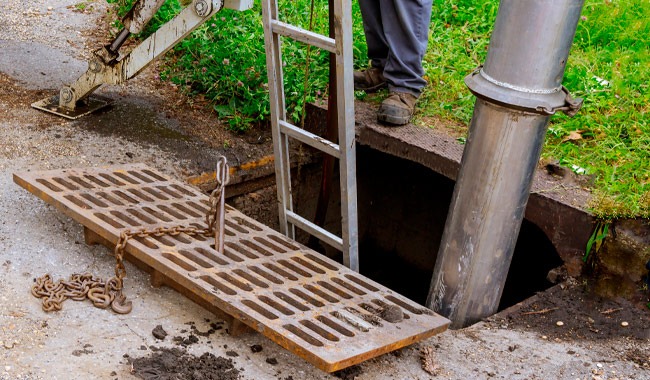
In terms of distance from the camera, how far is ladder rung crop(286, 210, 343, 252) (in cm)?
377

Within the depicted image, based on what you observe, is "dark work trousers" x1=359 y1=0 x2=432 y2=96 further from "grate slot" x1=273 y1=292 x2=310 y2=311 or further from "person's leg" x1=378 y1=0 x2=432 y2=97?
"grate slot" x1=273 y1=292 x2=310 y2=311

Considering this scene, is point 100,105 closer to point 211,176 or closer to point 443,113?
point 211,176

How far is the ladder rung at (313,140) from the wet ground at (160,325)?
763 millimetres

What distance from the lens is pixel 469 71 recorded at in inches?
204

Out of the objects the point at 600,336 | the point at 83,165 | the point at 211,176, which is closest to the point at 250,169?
the point at 211,176

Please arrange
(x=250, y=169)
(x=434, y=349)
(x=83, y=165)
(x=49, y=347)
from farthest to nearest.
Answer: (x=250, y=169), (x=83, y=165), (x=434, y=349), (x=49, y=347)

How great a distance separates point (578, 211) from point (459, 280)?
74 cm

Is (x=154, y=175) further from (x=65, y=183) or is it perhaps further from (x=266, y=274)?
(x=266, y=274)

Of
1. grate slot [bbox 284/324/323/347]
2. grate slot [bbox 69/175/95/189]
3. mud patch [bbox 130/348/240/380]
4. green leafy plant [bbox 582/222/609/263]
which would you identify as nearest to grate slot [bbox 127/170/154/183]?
grate slot [bbox 69/175/95/189]

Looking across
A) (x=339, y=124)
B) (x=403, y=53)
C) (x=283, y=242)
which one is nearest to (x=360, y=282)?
(x=283, y=242)

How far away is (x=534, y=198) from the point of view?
3.95 meters

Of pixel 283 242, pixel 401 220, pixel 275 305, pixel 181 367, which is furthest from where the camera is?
pixel 401 220

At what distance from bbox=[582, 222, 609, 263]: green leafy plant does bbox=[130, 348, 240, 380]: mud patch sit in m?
1.78

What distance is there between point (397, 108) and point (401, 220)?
1.05 m
